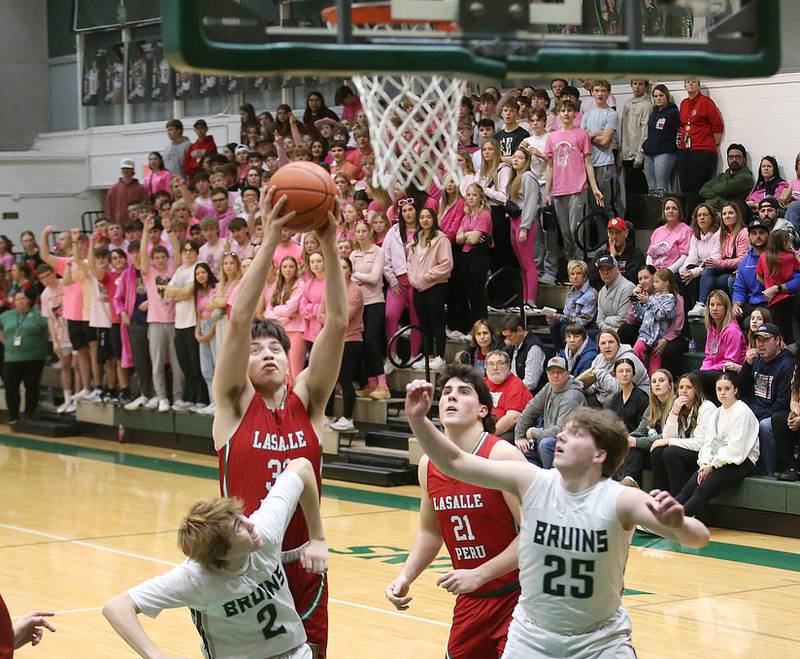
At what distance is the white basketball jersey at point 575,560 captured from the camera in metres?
4.57

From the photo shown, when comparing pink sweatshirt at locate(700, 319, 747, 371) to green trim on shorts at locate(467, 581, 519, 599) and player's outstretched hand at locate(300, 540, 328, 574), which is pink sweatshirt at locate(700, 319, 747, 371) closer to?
green trim on shorts at locate(467, 581, 519, 599)

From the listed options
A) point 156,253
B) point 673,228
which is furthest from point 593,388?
point 156,253

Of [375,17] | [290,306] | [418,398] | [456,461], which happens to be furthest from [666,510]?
[290,306]

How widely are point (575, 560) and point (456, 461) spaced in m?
0.53

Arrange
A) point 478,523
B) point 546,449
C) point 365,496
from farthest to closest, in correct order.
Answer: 1. point 365,496
2. point 546,449
3. point 478,523

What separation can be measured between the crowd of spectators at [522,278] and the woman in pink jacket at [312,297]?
0.02 metres

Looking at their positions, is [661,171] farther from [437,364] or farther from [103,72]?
[103,72]

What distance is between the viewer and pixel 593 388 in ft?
36.8

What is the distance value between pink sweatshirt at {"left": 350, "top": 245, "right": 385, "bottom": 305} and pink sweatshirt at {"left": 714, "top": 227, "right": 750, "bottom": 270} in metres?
3.35

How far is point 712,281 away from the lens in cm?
1215

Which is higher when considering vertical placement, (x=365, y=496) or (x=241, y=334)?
(x=241, y=334)

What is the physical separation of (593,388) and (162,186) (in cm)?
966

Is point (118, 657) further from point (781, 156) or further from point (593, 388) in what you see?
point (781, 156)

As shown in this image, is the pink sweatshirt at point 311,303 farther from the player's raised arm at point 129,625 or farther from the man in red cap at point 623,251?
the player's raised arm at point 129,625
